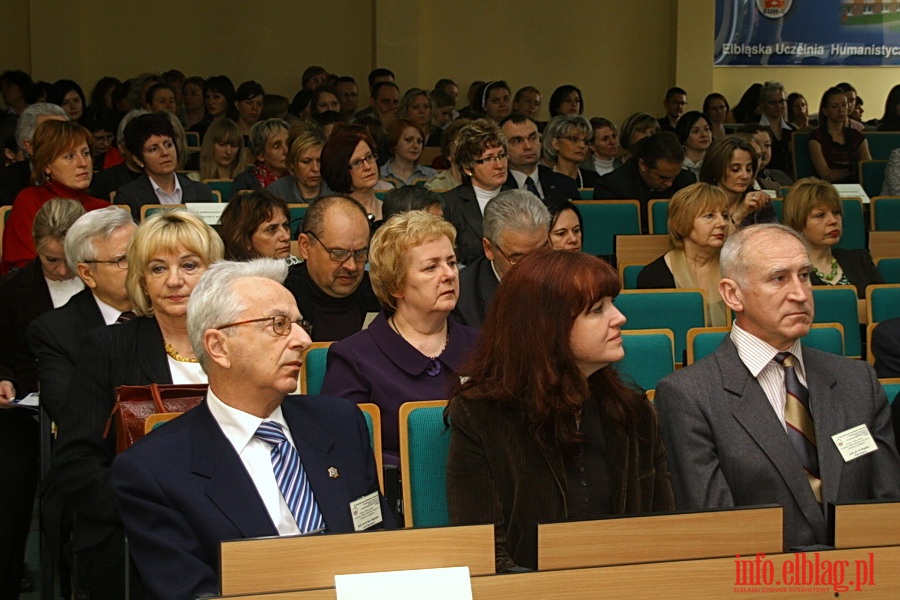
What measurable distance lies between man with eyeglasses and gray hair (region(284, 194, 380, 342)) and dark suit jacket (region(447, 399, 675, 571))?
147cm

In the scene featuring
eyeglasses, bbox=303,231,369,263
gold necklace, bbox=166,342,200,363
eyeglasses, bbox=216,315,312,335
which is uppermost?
eyeglasses, bbox=303,231,369,263

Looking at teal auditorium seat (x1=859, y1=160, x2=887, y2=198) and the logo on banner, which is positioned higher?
the logo on banner

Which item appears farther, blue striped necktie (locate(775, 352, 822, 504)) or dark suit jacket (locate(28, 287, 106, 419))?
dark suit jacket (locate(28, 287, 106, 419))

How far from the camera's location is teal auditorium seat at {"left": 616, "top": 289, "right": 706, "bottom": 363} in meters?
4.50

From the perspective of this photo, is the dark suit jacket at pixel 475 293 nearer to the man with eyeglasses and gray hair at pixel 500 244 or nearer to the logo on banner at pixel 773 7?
the man with eyeglasses and gray hair at pixel 500 244

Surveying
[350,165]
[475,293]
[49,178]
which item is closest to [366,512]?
[475,293]

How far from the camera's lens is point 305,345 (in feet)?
8.38

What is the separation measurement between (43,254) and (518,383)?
230 cm

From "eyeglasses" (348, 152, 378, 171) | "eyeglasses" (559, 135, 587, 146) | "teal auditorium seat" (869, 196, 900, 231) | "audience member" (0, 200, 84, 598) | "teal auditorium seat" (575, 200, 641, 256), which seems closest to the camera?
"audience member" (0, 200, 84, 598)

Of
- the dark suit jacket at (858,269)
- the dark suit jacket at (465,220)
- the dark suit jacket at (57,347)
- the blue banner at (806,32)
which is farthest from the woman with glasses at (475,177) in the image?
the blue banner at (806,32)

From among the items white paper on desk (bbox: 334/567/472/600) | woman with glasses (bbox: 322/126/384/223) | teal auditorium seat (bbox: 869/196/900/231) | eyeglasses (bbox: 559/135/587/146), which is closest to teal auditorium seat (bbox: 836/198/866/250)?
teal auditorium seat (bbox: 869/196/900/231)

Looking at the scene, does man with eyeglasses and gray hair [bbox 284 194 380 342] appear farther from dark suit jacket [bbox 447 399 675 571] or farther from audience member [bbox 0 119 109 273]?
audience member [bbox 0 119 109 273]

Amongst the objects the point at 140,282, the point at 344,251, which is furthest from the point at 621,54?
the point at 140,282

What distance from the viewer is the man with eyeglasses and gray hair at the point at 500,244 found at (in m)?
4.21
